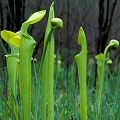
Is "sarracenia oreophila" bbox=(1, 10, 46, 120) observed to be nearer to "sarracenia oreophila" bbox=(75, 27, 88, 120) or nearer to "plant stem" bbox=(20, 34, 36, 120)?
"plant stem" bbox=(20, 34, 36, 120)

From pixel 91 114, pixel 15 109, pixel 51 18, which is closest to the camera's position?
pixel 51 18

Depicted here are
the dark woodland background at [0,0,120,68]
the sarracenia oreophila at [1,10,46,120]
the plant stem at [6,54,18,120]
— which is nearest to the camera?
the sarracenia oreophila at [1,10,46,120]

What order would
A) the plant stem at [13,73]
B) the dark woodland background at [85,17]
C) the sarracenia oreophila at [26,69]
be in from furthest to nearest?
the dark woodland background at [85,17]
the plant stem at [13,73]
the sarracenia oreophila at [26,69]

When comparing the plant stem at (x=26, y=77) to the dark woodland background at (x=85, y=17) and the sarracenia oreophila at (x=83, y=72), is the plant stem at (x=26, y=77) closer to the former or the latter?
the sarracenia oreophila at (x=83, y=72)

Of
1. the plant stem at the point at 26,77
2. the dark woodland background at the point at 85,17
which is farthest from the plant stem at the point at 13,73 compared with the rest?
the dark woodland background at the point at 85,17

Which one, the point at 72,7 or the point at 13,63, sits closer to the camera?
the point at 13,63

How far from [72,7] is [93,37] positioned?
1.57 ft

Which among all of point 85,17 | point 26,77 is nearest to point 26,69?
point 26,77

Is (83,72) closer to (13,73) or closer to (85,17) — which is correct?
(13,73)

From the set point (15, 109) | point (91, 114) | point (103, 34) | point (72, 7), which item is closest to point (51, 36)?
point (15, 109)

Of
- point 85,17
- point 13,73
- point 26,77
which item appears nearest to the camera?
point 26,77

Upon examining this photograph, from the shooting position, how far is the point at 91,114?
1338 mm

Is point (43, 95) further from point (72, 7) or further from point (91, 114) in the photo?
point (72, 7)

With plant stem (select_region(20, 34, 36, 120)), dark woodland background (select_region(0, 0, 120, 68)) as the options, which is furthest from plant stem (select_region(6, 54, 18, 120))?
dark woodland background (select_region(0, 0, 120, 68))
